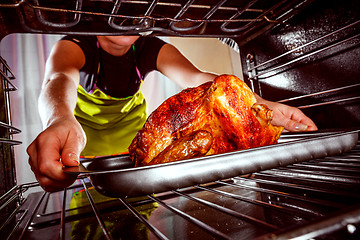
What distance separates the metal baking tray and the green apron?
140 cm

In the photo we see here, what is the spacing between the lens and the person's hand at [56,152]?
615 mm

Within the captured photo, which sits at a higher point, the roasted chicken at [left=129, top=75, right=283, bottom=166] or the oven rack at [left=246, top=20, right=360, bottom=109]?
the oven rack at [left=246, top=20, right=360, bottom=109]

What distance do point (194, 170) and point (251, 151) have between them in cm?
12

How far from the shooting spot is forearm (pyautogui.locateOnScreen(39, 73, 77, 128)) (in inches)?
32.5

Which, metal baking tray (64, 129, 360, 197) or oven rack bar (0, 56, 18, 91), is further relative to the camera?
oven rack bar (0, 56, 18, 91)

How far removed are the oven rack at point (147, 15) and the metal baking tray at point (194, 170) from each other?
526 millimetres

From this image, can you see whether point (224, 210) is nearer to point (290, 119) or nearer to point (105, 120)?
point (290, 119)

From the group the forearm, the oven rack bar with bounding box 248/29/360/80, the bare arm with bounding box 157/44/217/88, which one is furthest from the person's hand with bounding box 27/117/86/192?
the bare arm with bounding box 157/44/217/88

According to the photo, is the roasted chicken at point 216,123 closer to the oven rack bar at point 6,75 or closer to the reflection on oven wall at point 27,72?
the oven rack bar at point 6,75

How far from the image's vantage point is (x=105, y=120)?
6.13 feet

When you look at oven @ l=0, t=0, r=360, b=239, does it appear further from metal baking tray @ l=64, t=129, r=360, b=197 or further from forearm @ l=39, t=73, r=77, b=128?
forearm @ l=39, t=73, r=77, b=128

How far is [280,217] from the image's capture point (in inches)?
23.2

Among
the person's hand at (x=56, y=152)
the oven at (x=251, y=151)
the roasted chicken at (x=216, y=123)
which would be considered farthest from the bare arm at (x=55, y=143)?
the roasted chicken at (x=216, y=123)

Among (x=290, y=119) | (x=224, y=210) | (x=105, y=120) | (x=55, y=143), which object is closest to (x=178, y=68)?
(x=105, y=120)
